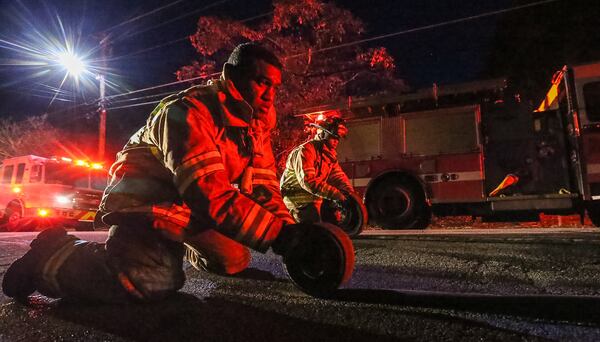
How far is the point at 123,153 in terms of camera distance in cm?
205

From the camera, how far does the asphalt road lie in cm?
127

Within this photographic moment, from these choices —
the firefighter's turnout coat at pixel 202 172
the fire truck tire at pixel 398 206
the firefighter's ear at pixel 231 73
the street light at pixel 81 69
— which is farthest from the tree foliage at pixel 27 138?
the firefighter's ear at pixel 231 73

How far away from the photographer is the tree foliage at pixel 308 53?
11.5 meters

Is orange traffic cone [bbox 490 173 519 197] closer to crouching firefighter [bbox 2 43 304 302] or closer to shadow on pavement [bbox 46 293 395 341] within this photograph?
crouching firefighter [bbox 2 43 304 302]

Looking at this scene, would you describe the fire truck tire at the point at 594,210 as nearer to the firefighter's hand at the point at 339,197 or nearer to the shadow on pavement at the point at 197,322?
the firefighter's hand at the point at 339,197

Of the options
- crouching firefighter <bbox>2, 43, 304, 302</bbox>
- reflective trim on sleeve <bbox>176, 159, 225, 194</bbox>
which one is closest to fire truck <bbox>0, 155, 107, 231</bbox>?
crouching firefighter <bbox>2, 43, 304, 302</bbox>

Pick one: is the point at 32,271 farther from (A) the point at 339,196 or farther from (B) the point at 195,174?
(A) the point at 339,196

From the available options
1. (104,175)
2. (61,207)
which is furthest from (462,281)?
(104,175)

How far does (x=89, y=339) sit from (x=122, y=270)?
0.38 meters

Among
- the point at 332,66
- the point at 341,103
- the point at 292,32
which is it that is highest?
the point at 292,32

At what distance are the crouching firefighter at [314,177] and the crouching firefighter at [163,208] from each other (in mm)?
2318

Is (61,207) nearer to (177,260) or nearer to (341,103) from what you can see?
(341,103)

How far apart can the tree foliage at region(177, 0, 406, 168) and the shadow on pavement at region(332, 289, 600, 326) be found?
9932mm

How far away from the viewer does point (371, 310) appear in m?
1.48
